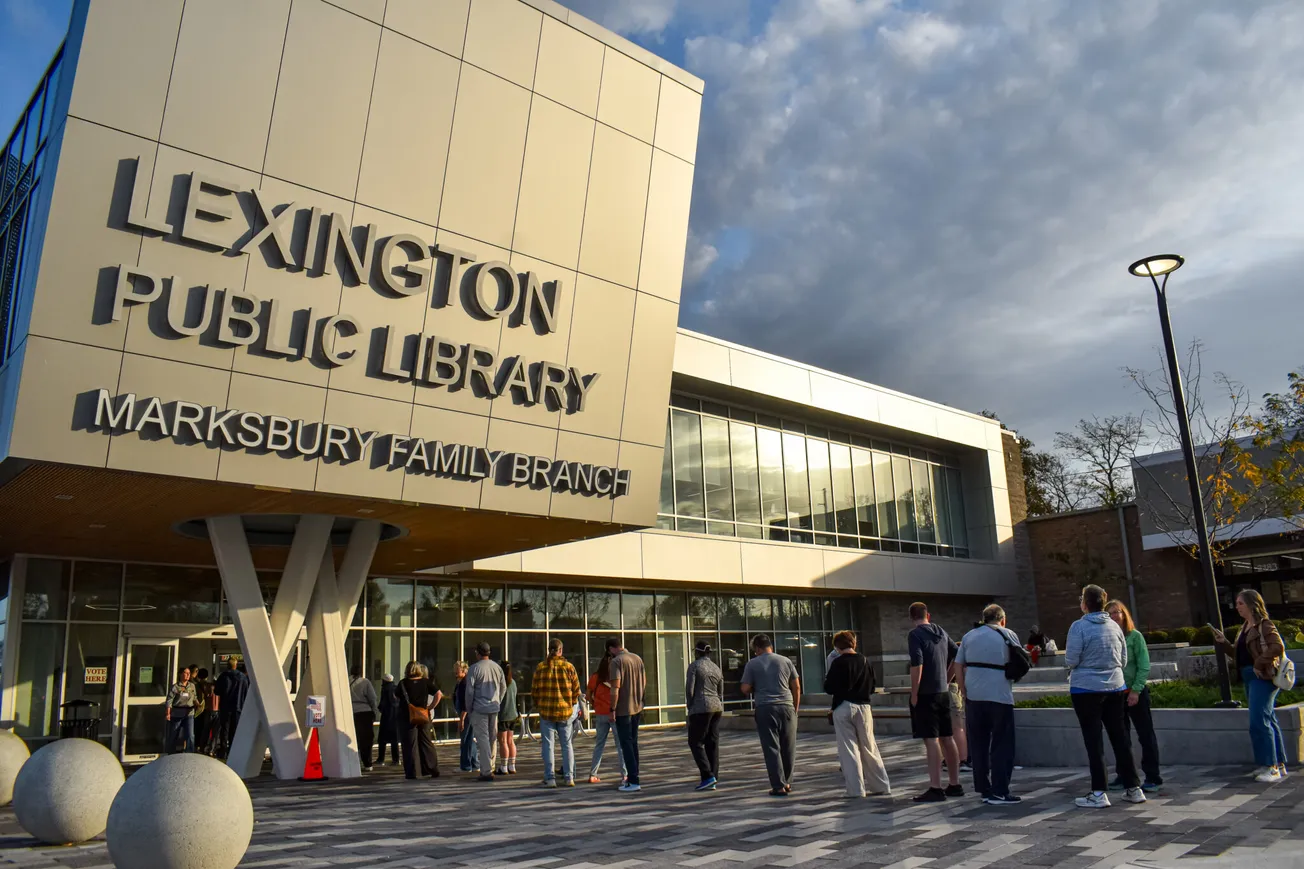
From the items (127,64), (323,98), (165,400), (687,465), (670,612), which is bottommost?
(670,612)

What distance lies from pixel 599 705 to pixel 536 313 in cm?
585

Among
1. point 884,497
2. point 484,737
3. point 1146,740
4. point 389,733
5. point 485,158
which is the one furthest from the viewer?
point 884,497

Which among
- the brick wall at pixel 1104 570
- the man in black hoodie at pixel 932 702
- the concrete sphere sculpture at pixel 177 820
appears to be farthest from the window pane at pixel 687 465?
the concrete sphere sculpture at pixel 177 820

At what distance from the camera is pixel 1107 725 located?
8391 mm

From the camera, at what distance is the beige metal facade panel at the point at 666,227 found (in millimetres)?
16141

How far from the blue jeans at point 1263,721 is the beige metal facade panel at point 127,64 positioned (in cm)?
1279

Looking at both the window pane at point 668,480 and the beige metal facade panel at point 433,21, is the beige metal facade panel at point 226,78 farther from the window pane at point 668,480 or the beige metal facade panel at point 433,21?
the window pane at point 668,480

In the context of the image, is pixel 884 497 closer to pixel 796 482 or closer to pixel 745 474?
pixel 796 482

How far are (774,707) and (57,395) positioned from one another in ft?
27.9

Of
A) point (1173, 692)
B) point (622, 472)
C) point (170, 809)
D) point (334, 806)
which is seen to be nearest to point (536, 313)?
point (622, 472)

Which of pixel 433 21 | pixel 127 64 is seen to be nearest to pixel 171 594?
pixel 127 64

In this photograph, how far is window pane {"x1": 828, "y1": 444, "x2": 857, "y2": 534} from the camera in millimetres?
30922

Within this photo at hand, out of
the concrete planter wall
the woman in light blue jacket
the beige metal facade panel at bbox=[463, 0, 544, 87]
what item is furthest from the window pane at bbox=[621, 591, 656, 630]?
the woman in light blue jacket

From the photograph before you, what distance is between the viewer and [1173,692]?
13.2 metres
